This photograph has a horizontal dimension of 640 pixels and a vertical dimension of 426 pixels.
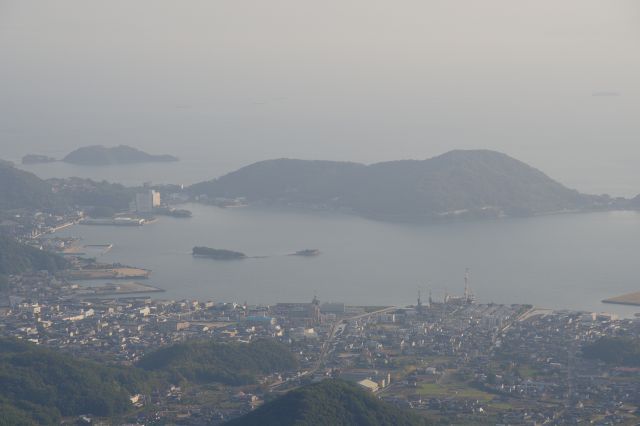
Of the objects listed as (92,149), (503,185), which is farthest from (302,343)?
(92,149)

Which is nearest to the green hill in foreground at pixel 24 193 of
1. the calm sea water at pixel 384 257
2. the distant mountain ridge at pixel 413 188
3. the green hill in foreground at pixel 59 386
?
the calm sea water at pixel 384 257

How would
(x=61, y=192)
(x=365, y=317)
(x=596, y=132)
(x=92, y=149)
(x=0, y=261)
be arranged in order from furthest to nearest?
(x=596, y=132), (x=92, y=149), (x=61, y=192), (x=0, y=261), (x=365, y=317)

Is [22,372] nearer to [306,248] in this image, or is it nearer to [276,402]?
[276,402]

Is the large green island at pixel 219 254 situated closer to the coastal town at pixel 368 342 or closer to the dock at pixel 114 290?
the coastal town at pixel 368 342

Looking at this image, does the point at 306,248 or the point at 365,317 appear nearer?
the point at 365,317

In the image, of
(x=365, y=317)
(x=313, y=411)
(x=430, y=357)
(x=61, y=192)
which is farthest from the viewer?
(x=61, y=192)

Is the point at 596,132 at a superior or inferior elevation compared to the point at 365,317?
superior

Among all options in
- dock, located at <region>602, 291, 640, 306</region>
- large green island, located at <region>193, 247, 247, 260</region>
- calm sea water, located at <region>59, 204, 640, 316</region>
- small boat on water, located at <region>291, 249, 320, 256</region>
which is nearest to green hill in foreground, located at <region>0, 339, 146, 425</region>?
calm sea water, located at <region>59, 204, 640, 316</region>
